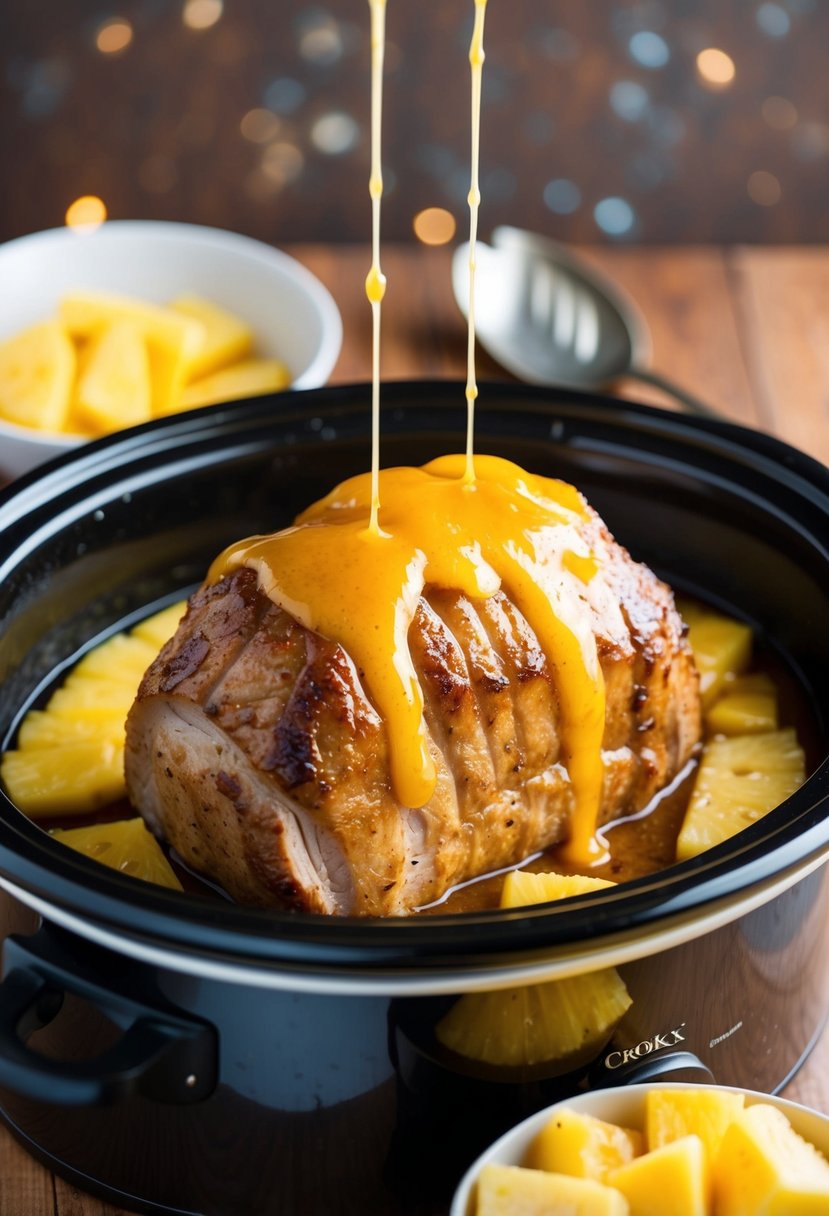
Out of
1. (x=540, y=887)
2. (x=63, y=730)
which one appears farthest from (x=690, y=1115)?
(x=63, y=730)

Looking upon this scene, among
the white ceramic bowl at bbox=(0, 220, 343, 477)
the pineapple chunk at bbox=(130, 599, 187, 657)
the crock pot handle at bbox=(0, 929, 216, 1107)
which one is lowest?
the crock pot handle at bbox=(0, 929, 216, 1107)

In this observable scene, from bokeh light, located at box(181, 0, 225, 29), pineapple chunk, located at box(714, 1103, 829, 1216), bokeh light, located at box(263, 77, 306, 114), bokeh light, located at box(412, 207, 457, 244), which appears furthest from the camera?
bokeh light, located at box(412, 207, 457, 244)

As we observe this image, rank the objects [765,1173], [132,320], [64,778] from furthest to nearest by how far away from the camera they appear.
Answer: [132,320] → [64,778] → [765,1173]

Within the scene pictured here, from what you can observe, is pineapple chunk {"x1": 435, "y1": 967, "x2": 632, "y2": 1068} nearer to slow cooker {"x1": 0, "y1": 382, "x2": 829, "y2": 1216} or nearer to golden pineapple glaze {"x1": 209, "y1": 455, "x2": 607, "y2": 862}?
slow cooker {"x1": 0, "y1": 382, "x2": 829, "y2": 1216}

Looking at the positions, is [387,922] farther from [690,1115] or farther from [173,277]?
[173,277]

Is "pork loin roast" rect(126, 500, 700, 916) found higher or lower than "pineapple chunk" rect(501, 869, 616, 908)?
higher

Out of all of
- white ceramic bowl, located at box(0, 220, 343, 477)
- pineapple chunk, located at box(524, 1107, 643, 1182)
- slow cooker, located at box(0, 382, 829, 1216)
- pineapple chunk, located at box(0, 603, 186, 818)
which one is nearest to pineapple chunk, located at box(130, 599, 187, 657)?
pineapple chunk, located at box(0, 603, 186, 818)

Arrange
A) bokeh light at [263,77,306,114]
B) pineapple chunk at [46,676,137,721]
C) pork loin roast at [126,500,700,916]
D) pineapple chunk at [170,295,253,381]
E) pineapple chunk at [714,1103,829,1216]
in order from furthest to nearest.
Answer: bokeh light at [263,77,306,114] < pineapple chunk at [170,295,253,381] < pineapple chunk at [46,676,137,721] < pork loin roast at [126,500,700,916] < pineapple chunk at [714,1103,829,1216]

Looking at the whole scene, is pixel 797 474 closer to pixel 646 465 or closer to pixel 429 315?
pixel 646 465
